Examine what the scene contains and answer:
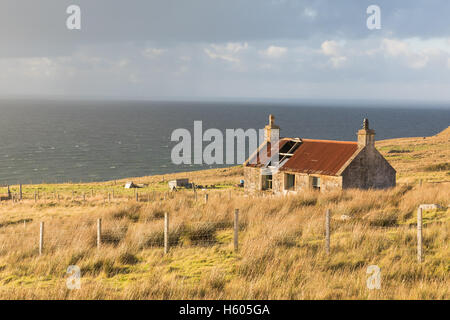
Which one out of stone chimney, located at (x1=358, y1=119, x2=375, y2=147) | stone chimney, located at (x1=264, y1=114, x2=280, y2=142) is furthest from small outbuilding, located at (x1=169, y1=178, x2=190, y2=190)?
stone chimney, located at (x1=358, y1=119, x2=375, y2=147)

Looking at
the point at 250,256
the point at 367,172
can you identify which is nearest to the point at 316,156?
the point at 367,172

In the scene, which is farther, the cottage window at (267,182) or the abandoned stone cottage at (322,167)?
the cottage window at (267,182)

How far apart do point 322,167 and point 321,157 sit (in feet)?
3.94

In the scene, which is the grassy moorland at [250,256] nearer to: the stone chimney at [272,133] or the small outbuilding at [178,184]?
the stone chimney at [272,133]

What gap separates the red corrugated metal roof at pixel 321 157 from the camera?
29036mm

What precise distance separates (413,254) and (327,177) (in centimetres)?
1577

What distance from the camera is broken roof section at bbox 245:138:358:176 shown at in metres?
29.1

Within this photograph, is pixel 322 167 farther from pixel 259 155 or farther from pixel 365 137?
pixel 259 155

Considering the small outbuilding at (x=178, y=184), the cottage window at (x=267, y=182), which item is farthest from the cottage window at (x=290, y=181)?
the small outbuilding at (x=178, y=184)

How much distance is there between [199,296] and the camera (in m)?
10.5

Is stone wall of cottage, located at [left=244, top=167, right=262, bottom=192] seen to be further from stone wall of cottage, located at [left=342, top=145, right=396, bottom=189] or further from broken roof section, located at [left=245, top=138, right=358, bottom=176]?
stone wall of cottage, located at [left=342, top=145, right=396, bottom=189]
